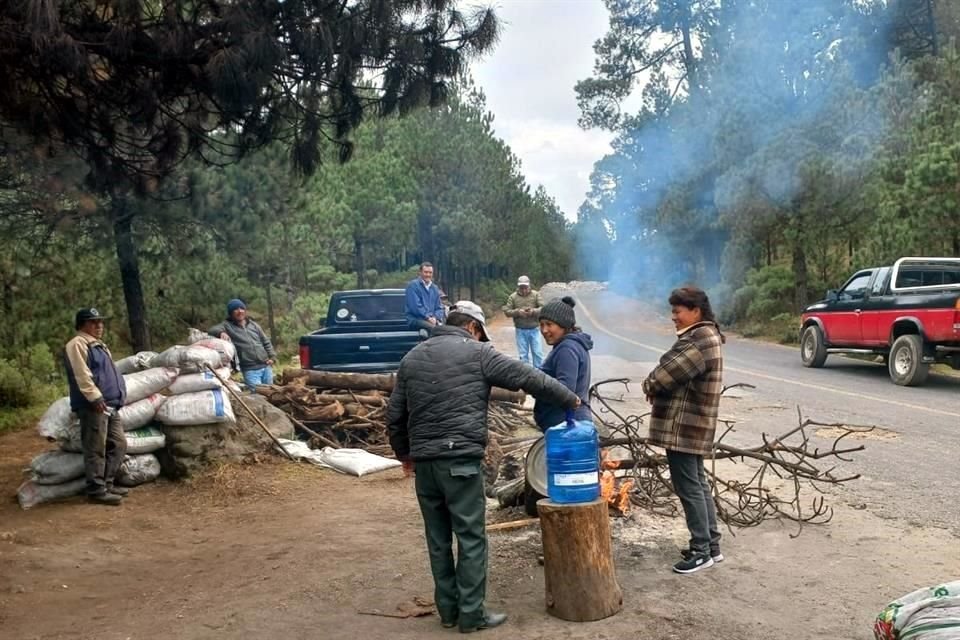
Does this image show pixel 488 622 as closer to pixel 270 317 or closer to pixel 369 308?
pixel 369 308

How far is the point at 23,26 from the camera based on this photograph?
4.80 metres

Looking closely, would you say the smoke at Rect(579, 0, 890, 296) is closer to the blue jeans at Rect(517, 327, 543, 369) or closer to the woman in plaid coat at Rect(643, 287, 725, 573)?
the blue jeans at Rect(517, 327, 543, 369)

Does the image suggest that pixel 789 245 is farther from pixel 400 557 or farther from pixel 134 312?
pixel 400 557

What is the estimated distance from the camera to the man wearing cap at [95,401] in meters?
6.89

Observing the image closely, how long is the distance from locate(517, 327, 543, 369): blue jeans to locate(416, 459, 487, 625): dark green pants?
779 centimetres

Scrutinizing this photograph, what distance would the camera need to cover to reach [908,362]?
41.4ft

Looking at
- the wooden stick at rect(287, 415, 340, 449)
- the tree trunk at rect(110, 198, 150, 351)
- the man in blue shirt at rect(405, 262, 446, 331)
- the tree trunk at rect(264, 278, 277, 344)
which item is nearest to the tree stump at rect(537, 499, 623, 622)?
the wooden stick at rect(287, 415, 340, 449)

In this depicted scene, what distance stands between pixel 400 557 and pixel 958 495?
4.43 m

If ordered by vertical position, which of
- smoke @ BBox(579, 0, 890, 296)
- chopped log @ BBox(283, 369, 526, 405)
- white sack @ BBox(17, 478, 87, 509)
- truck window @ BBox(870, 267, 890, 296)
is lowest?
white sack @ BBox(17, 478, 87, 509)

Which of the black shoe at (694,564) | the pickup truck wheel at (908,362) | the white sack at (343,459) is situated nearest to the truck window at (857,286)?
the pickup truck wheel at (908,362)

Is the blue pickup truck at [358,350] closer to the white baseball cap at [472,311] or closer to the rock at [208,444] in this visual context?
the rock at [208,444]

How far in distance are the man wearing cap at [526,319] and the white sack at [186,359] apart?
5.14m

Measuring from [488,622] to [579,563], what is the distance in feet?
1.87

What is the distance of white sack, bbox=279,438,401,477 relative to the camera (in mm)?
8117
